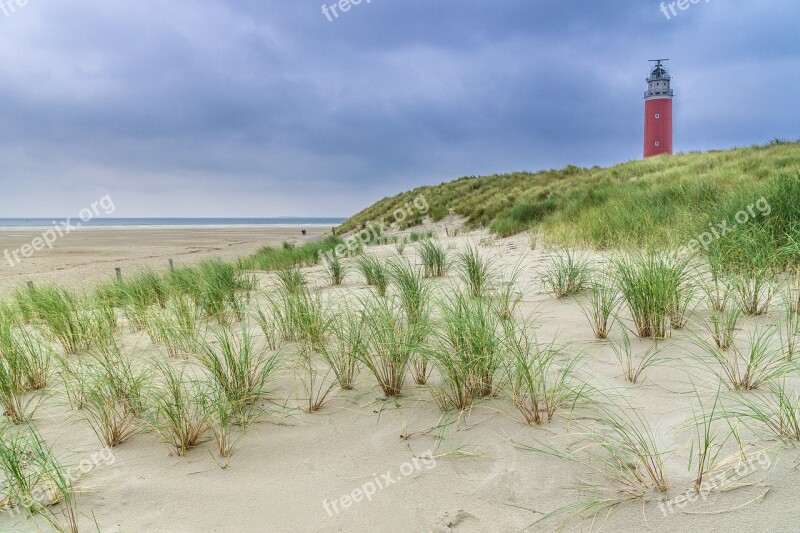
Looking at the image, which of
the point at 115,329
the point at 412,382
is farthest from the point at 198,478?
the point at 115,329

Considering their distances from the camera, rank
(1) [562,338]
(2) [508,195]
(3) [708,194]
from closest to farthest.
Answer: (1) [562,338], (3) [708,194], (2) [508,195]

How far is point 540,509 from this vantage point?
1.57 m

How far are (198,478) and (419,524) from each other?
0.93m

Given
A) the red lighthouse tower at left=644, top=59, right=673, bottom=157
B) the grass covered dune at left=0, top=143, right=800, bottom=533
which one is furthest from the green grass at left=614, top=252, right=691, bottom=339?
the red lighthouse tower at left=644, top=59, right=673, bottom=157

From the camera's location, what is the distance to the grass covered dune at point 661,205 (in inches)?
187

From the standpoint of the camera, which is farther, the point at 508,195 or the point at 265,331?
the point at 508,195

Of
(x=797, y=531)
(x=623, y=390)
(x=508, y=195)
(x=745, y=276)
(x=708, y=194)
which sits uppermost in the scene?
(x=508, y=195)

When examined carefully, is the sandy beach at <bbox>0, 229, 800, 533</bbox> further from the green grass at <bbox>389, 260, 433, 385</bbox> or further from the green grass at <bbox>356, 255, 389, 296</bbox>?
the green grass at <bbox>356, 255, 389, 296</bbox>

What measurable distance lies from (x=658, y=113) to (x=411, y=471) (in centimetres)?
3641

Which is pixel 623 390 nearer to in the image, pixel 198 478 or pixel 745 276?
pixel 745 276

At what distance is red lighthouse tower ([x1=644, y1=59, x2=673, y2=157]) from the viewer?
31344 mm

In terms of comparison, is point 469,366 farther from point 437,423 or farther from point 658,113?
point 658,113

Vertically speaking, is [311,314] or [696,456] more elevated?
[311,314]

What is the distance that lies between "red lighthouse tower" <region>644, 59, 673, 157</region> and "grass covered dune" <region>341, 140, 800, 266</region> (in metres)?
15.0
